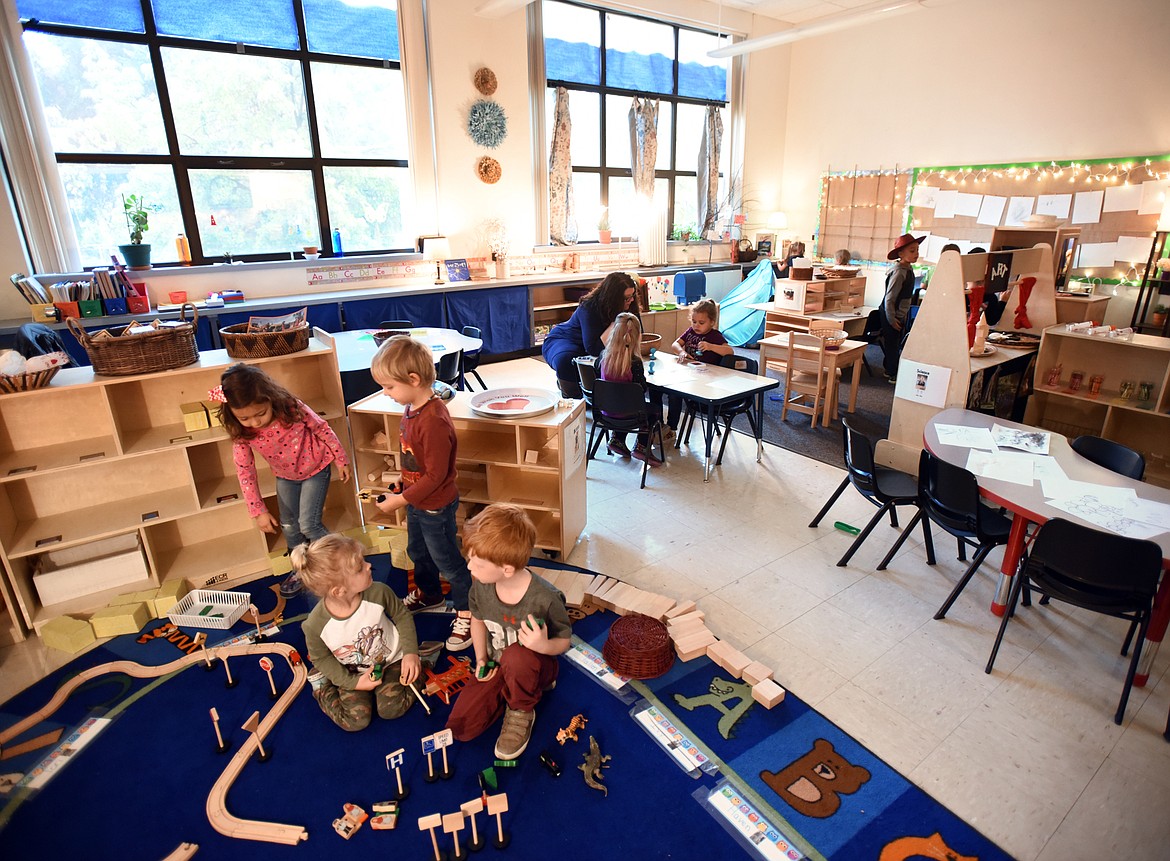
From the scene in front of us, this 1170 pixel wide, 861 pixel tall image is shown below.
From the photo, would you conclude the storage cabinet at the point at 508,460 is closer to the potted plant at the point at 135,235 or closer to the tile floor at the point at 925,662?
the tile floor at the point at 925,662

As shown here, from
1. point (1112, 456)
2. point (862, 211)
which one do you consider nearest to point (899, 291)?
point (1112, 456)

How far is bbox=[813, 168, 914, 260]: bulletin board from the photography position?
9195mm

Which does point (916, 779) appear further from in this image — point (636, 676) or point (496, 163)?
point (496, 163)

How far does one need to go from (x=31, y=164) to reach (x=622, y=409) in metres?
5.67

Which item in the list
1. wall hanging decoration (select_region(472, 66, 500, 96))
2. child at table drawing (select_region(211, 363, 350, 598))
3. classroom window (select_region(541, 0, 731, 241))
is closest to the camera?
child at table drawing (select_region(211, 363, 350, 598))

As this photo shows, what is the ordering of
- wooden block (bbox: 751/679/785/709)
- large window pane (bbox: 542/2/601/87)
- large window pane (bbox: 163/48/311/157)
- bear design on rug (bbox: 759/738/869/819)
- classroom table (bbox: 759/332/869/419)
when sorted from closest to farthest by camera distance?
bear design on rug (bbox: 759/738/869/819), wooden block (bbox: 751/679/785/709), classroom table (bbox: 759/332/869/419), large window pane (bbox: 163/48/311/157), large window pane (bbox: 542/2/601/87)

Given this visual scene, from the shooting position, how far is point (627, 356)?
4375mm

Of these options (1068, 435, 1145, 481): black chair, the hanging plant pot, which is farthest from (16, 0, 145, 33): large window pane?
(1068, 435, 1145, 481): black chair

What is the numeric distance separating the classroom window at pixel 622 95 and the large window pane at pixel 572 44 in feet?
0.04

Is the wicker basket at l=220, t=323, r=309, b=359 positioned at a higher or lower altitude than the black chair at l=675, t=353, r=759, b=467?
higher

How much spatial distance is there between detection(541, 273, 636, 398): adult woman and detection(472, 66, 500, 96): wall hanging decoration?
4.09 m

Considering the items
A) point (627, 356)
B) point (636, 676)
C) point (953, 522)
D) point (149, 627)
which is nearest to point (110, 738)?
point (149, 627)

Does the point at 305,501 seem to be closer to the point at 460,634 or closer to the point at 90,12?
the point at 460,634

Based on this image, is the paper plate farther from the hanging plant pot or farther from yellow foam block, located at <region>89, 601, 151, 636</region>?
the hanging plant pot
